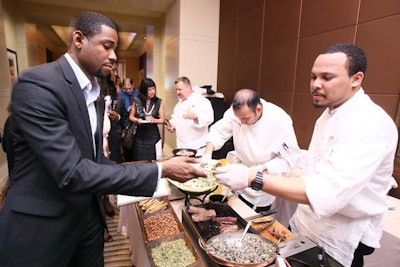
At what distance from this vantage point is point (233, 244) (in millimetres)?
1002

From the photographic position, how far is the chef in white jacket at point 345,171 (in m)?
0.90

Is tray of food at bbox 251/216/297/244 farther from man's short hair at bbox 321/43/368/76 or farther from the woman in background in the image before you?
the woman in background

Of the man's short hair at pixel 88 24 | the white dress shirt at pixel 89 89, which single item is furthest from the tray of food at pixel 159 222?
the man's short hair at pixel 88 24

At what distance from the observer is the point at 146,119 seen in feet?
10.4

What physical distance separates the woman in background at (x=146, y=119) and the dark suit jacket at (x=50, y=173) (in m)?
2.25

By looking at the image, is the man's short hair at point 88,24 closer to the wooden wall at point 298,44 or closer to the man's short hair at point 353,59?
the man's short hair at point 353,59

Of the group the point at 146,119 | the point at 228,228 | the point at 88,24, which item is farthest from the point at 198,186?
the point at 146,119

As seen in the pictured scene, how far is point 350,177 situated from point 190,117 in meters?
2.12

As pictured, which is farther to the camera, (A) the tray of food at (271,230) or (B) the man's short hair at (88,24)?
(A) the tray of food at (271,230)

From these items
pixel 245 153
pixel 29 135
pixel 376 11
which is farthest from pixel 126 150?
pixel 376 11

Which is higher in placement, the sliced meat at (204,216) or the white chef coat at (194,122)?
the white chef coat at (194,122)

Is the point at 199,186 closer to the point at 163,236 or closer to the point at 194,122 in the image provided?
the point at 163,236

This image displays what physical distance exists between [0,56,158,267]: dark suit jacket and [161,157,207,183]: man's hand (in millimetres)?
92

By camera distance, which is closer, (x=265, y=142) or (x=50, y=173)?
(x=50, y=173)
